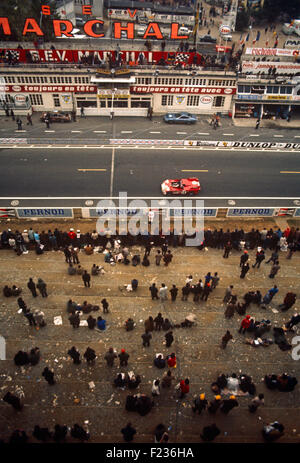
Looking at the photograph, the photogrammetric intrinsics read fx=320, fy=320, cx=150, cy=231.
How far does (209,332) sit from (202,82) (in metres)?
34.4

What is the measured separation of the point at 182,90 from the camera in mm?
39844

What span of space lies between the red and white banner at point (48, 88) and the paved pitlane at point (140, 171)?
35.8ft

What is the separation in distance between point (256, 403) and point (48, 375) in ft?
24.6

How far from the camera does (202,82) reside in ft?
130

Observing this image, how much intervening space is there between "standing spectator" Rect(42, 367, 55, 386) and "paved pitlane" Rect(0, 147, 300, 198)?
16.7 m

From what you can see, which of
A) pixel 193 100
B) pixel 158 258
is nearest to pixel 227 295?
pixel 158 258

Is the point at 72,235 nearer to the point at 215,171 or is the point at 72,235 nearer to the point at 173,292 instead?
the point at 173,292

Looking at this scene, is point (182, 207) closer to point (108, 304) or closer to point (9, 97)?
point (108, 304)

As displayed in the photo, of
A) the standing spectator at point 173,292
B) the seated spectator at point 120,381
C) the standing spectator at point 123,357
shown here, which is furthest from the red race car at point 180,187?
the seated spectator at point 120,381

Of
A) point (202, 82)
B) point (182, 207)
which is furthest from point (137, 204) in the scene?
point (202, 82)

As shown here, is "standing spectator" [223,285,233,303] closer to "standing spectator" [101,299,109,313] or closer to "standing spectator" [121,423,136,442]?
"standing spectator" [101,299,109,313]

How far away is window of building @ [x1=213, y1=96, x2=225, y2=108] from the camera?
4081 cm

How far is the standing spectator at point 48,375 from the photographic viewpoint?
1145cm

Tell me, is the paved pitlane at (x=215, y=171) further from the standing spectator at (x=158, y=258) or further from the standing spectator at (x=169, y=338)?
the standing spectator at (x=169, y=338)
